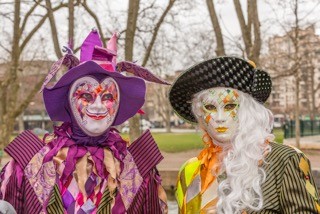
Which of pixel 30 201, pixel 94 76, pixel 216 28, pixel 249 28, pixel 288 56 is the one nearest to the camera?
pixel 30 201

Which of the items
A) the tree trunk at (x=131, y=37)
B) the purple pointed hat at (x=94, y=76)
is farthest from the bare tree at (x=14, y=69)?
the purple pointed hat at (x=94, y=76)

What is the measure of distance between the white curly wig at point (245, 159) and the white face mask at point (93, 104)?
19.8 inches

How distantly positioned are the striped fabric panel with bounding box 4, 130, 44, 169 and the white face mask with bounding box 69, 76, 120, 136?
271 millimetres

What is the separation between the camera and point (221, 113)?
2789 millimetres

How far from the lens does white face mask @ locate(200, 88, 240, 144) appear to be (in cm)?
276

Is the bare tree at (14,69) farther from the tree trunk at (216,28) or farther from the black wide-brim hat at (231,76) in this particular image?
the black wide-brim hat at (231,76)

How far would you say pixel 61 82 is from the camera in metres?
2.82

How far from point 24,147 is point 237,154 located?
1135mm

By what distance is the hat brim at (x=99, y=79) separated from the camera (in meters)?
2.80

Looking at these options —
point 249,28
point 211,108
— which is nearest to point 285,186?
point 211,108

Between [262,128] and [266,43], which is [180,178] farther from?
[266,43]

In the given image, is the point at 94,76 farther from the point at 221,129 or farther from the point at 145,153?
the point at 221,129

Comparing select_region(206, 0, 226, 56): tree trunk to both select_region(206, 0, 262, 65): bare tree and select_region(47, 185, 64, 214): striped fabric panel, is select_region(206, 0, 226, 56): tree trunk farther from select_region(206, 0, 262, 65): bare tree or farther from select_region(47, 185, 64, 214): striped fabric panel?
select_region(47, 185, 64, 214): striped fabric panel

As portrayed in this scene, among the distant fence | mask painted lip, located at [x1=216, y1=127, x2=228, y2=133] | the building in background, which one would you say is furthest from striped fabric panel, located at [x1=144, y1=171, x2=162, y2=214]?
the distant fence
